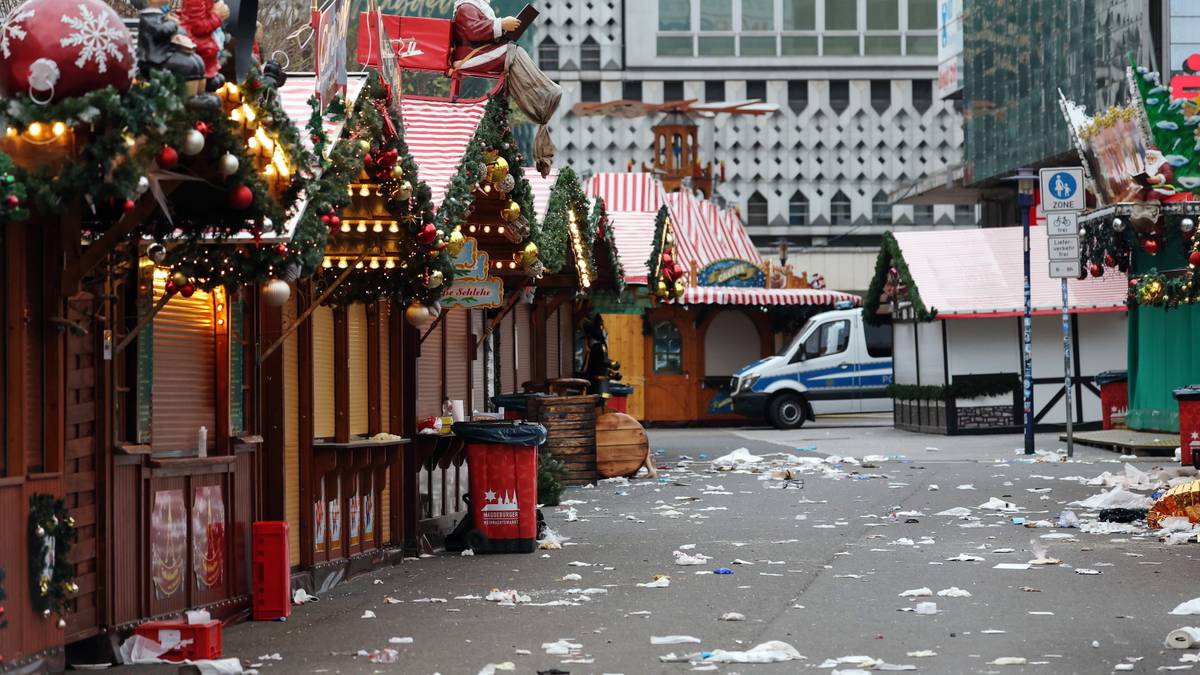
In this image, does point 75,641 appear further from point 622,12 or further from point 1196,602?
point 622,12

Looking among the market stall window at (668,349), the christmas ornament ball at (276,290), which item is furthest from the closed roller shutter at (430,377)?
the market stall window at (668,349)

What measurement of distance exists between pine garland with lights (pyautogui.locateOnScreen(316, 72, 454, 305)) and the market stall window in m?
30.1

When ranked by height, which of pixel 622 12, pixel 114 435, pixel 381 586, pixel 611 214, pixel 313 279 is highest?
pixel 622 12

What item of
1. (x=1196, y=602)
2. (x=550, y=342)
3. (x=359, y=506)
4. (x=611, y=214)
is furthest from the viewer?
(x=611, y=214)

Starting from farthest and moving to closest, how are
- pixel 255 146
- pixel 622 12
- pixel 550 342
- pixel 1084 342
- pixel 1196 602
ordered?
pixel 622 12, pixel 1084 342, pixel 550 342, pixel 1196 602, pixel 255 146

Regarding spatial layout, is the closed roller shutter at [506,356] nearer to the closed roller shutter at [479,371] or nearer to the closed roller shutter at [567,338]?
the closed roller shutter at [479,371]

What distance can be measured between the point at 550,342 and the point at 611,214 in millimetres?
12619

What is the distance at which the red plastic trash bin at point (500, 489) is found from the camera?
49.2 feet

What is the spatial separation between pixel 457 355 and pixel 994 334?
17953 millimetres

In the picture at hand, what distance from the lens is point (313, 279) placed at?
12.5m

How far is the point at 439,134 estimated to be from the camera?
613 inches

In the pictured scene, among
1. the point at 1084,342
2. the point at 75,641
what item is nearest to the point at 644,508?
the point at 75,641

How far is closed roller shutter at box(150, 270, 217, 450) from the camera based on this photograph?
10.1 metres

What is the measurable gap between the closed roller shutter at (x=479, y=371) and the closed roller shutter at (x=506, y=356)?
2.99 meters
